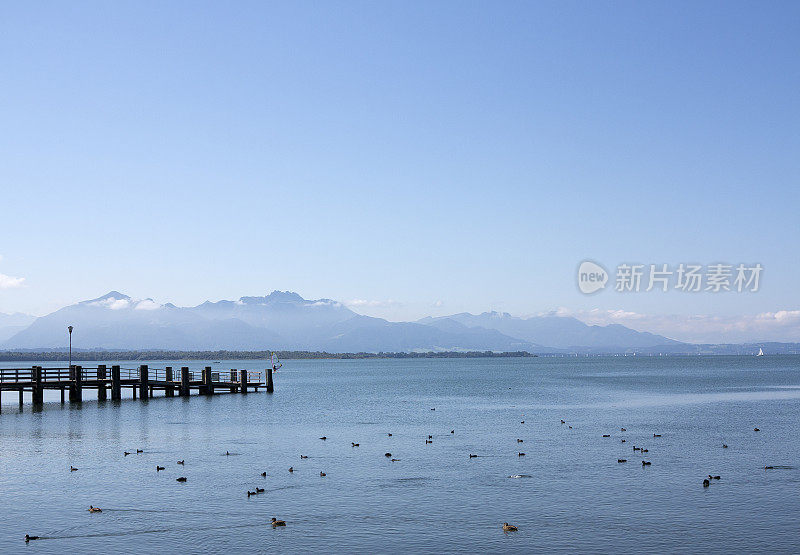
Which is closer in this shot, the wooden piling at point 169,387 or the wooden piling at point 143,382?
the wooden piling at point 143,382

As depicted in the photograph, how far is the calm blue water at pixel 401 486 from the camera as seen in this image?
27109mm

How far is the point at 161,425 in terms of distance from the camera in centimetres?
6381

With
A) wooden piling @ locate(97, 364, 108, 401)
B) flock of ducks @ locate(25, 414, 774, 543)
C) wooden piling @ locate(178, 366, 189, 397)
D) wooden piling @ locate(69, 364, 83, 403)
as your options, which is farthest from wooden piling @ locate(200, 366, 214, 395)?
flock of ducks @ locate(25, 414, 774, 543)

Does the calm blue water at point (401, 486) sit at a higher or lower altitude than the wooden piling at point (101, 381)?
lower

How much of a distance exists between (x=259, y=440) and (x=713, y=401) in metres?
62.1

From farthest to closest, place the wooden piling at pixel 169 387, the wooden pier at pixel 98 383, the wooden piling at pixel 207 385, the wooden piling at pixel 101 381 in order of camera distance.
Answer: the wooden piling at pixel 207 385
the wooden piling at pixel 169 387
the wooden piling at pixel 101 381
the wooden pier at pixel 98 383

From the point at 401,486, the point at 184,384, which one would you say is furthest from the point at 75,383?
the point at 401,486

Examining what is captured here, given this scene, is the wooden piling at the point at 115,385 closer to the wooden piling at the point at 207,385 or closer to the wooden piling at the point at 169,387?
the wooden piling at the point at 169,387

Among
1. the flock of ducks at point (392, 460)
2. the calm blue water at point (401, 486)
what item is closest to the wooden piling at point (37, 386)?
the calm blue water at point (401, 486)

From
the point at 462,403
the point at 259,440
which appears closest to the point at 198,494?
the point at 259,440

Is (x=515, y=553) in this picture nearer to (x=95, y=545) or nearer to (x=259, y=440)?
(x=95, y=545)

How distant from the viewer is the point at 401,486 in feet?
117

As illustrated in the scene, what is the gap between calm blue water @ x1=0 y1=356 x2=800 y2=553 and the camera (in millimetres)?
27109

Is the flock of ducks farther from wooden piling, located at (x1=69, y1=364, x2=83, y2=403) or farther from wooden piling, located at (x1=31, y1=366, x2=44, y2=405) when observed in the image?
wooden piling, located at (x1=69, y1=364, x2=83, y2=403)
